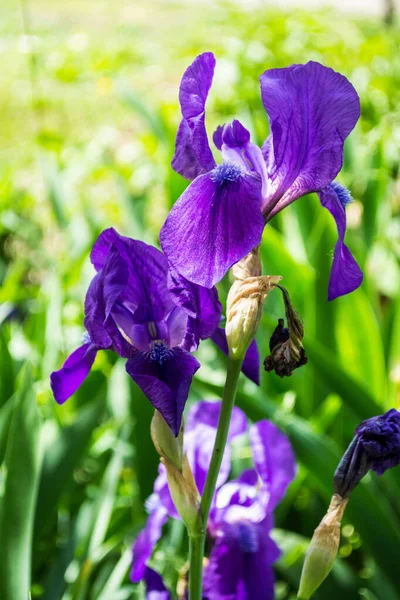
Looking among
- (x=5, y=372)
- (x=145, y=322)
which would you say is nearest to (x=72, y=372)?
(x=145, y=322)

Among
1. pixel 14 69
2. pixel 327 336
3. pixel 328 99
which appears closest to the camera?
pixel 328 99

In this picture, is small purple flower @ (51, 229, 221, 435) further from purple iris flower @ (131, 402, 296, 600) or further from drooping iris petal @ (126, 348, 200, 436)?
purple iris flower @ (131, 402, 296, 600)

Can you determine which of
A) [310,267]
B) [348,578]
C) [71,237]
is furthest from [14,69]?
[348,578]

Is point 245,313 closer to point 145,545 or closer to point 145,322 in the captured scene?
point 145,322

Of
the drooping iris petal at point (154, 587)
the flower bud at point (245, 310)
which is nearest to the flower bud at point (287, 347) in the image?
the flower bud at point (245, 310)

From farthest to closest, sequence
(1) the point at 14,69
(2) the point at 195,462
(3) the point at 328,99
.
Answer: (1) the point at 14,69, (2) the point at 195,462, (3) the point at 328,99

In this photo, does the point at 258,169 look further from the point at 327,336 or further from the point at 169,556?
the point at 327,336

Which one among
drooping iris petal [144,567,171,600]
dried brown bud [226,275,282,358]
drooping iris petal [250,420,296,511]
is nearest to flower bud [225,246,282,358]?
dried brown bud [226,275,282,358]
